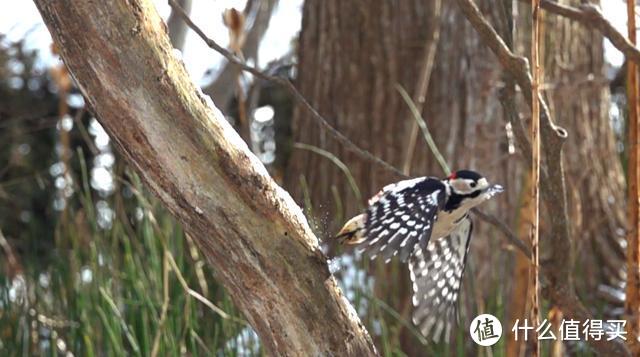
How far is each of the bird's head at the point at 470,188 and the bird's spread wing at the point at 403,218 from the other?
0.12 feet

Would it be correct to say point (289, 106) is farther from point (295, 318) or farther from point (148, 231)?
point (295, 318)

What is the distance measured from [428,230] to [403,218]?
0.05 meters

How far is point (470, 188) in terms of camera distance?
2.43 meters

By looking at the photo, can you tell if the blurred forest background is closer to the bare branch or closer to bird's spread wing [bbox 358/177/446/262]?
the bare branch

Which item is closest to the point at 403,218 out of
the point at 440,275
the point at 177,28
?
the point at 440,275

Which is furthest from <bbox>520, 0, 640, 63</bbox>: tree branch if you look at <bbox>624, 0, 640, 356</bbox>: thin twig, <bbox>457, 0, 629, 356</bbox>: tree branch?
<bbox>624, 0, 640, 356</bbox>: thin twig

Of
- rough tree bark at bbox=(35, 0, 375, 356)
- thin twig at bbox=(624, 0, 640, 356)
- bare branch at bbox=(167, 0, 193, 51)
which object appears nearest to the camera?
rough tree bark at bbox=(35, 0, 375, 356)

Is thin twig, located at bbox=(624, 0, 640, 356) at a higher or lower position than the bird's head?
lower

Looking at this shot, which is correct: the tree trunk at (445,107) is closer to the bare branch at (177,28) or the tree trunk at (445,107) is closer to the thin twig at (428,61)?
the thin twig at (428,61)

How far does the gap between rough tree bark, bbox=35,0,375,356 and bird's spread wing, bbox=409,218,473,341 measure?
2.25 ft

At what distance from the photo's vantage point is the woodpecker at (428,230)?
2268mm

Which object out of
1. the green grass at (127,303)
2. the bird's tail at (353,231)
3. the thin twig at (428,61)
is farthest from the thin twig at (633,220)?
the thin twig at (428,61)

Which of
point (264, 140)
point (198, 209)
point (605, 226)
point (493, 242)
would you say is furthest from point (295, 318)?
point (264, 140)

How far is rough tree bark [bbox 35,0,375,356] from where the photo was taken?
1.88 m
